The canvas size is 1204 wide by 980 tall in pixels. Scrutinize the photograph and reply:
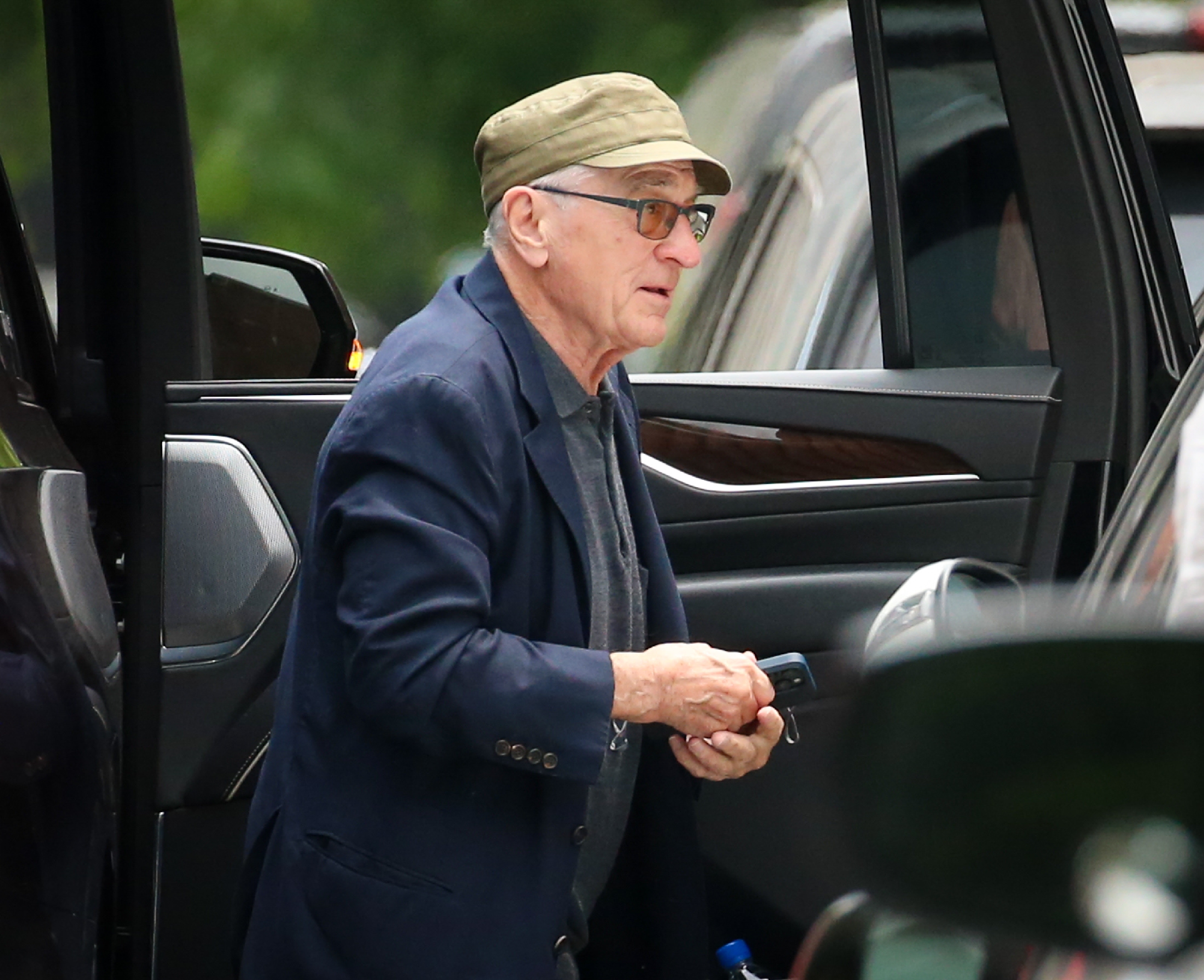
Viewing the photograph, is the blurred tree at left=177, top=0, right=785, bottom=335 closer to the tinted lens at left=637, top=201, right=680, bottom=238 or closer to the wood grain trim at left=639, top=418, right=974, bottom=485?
the wood grain trim at left=639, top=418, right=974, bottom=485

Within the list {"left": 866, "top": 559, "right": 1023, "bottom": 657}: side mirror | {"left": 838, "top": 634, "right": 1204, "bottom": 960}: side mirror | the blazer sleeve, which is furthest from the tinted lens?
{"left": 838, "top": 634, "right": 1204, "bottom": 960}: side mirror

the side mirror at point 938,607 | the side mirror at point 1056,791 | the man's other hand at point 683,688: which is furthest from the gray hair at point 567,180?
the side mirror at point 1056,791

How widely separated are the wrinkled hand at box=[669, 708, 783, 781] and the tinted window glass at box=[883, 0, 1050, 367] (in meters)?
0.97

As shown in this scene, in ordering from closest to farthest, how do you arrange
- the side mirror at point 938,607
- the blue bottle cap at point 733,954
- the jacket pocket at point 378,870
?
the side mirror at point 938,607, the jacket pocket at point 378,870, the blue bottle cap at point 733,954

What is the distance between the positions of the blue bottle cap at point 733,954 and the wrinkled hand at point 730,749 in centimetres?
47

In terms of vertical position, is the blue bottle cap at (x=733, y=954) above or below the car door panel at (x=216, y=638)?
below

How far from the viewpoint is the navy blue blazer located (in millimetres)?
1838

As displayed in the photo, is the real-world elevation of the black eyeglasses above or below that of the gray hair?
below

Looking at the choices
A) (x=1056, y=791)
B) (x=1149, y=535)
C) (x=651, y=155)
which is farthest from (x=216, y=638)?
(x=1056, y=791)

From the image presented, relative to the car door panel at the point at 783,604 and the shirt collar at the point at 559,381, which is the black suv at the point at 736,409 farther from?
the shirt collar at the point at 559,381

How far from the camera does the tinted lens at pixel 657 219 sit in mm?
2150

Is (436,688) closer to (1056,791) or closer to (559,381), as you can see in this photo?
(559,381)

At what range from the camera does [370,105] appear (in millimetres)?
2646

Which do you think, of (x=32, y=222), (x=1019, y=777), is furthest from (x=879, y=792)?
(x=32, y=222)
